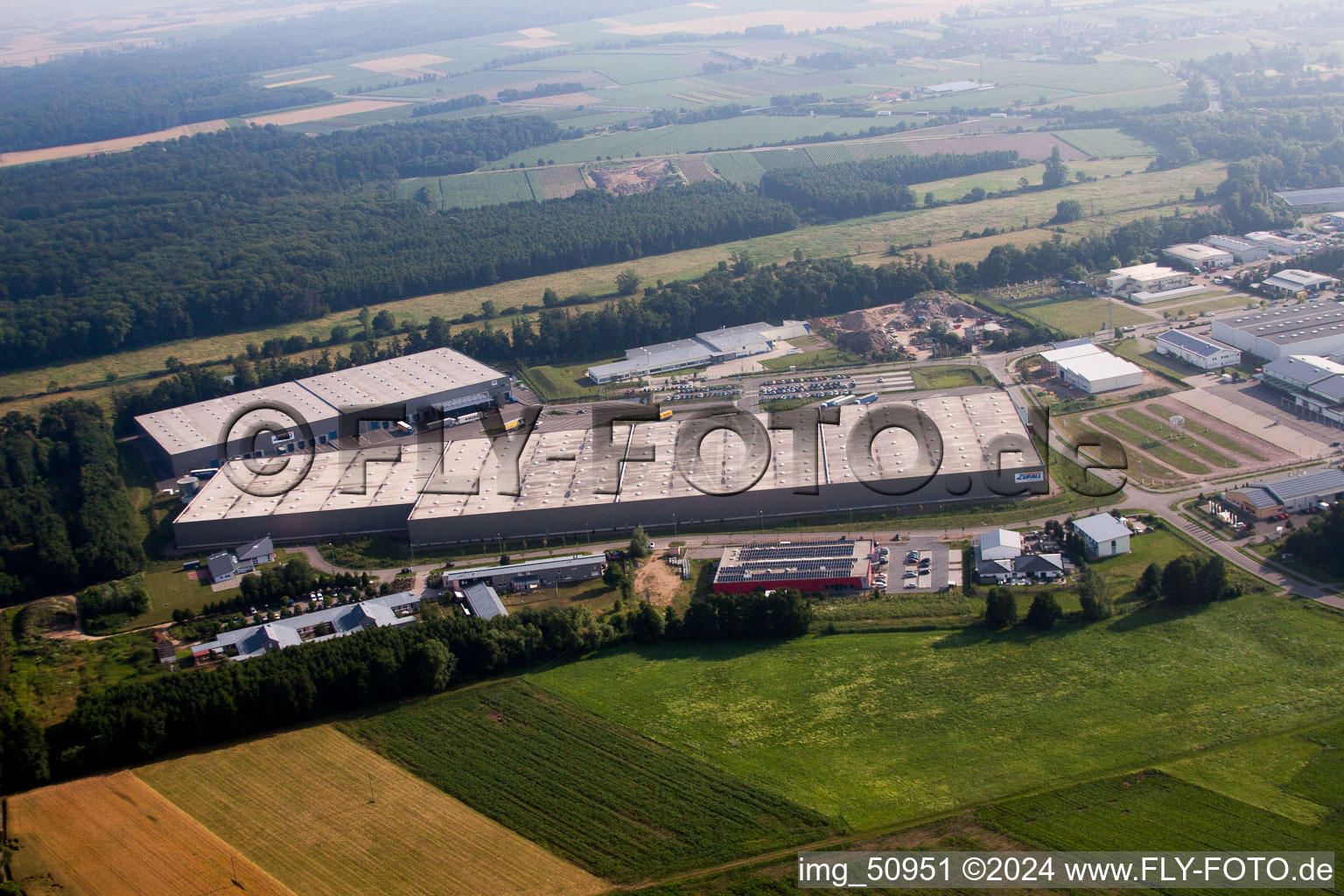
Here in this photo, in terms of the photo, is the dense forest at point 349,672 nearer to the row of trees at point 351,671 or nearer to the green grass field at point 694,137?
the row of trees at point 351,671

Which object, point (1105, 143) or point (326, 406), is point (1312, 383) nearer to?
point (326, 406)

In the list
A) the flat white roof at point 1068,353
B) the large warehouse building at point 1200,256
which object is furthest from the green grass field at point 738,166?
the flat white roof at point 1068,353

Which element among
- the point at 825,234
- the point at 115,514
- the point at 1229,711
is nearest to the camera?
the point at 1229,711

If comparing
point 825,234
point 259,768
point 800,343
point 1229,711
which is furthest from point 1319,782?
point 825,234

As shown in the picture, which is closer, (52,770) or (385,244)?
(52,770)

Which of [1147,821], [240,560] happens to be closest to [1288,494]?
[1147,821]

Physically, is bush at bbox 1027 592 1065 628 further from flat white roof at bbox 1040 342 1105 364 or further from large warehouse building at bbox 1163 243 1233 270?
large warehouse building at bbox 1163 243 1233 270

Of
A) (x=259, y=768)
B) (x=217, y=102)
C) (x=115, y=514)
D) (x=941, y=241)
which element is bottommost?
(x=259, y=768)

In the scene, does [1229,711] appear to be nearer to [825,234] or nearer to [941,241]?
[941,241]
